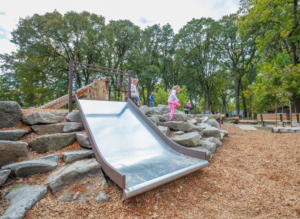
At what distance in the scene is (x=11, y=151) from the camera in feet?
7.50

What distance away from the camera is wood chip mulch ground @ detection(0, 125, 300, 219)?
175 cm

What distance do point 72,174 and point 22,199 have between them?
1.76ft

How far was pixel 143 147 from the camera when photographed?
3.10 meters

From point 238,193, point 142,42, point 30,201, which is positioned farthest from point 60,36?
point 238,193

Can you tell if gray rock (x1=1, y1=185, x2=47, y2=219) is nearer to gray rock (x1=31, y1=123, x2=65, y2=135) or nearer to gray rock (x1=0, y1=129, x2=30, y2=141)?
gray rock (x1=0, y1=129, x2=30, y2=141)

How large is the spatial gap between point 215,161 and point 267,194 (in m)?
1.27

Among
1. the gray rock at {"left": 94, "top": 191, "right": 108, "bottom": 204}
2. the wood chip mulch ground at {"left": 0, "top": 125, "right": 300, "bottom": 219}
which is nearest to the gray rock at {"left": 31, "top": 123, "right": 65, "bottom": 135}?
the wood chip mulch ground at {"left": 0, "top": 125, "right": 300, "bottom": 219}

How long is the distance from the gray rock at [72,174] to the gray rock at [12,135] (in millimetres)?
1334

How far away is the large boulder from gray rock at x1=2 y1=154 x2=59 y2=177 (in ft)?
4.98

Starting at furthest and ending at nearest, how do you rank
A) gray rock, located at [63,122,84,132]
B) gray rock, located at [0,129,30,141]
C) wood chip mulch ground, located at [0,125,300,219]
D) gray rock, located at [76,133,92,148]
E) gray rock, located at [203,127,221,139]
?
gray rock, located at [203,127,221,139], gray rock, located at [63,122,84,132], gray rock, located at [76,133,92,148], gray rock, located at [0,129,30,141], wood chip mulch ground, located at [0,125,300,219]

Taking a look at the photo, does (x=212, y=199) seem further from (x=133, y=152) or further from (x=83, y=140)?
(x=83, y=140)

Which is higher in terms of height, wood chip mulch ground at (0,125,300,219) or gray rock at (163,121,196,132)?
gray rock at (163,121,196,132)

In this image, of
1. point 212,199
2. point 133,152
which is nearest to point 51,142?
point 133,152

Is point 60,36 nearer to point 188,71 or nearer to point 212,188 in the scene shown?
point 188,71
